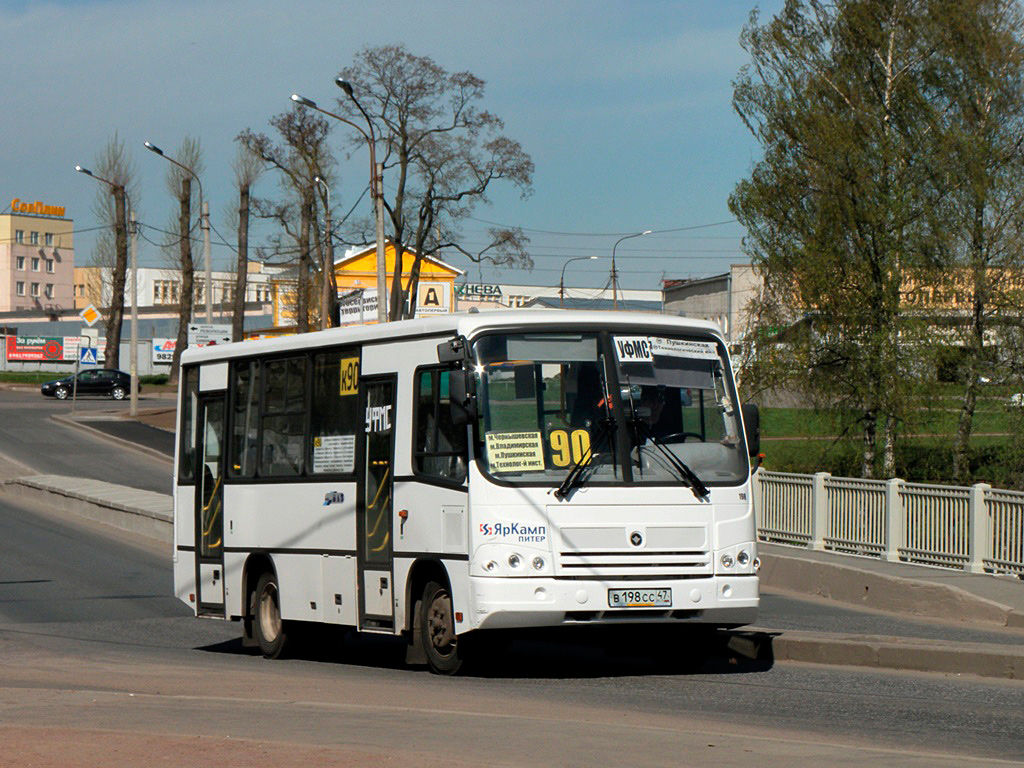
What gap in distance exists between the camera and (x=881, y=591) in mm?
16797

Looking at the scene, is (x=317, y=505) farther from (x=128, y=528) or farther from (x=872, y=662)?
(x=128, y=528)

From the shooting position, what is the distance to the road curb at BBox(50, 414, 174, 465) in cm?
4312

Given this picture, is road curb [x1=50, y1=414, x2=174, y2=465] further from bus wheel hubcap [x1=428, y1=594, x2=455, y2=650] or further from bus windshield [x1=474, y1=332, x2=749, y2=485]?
bus windshield [x1=474, y1=332, x2=749, y2=485]

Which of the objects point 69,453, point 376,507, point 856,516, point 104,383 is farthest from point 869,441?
point 104,383

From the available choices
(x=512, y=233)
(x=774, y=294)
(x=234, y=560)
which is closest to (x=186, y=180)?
(x=512, y=233)

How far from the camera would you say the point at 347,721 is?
8.16 meters

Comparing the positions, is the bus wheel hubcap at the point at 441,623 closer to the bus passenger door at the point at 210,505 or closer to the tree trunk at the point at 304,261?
the bus passenger door at the point at 210,505

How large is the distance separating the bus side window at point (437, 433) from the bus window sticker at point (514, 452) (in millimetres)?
233

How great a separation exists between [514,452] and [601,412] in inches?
29.3

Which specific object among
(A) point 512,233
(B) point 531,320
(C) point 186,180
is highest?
(C) point 186,180

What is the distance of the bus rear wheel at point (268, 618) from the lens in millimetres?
13898

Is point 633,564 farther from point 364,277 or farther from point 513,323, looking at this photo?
point 364,277

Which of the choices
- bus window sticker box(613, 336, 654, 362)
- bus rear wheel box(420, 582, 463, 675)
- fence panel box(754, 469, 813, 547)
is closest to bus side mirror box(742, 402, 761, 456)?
bus window sticker box(613, 336, 654, 362)

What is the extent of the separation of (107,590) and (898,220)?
72.0 ft
